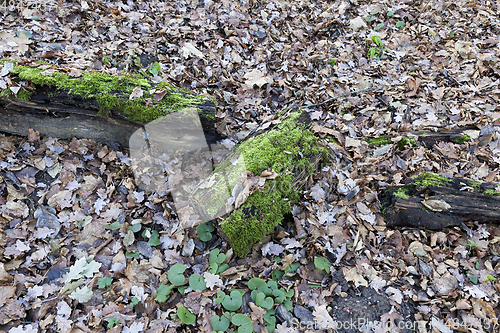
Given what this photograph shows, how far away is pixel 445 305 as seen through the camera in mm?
3021

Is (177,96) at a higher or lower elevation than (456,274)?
higher

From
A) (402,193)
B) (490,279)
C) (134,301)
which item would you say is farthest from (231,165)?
(490,279)

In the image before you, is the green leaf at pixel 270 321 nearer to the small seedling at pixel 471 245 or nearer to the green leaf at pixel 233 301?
the green leaf at pixel 233 301

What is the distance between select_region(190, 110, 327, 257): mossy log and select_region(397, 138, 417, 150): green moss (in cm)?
147

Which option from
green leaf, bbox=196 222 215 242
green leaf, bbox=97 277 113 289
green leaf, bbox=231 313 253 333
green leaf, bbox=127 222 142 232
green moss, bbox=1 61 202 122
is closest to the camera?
green leaf, bbox=231 313 253 333

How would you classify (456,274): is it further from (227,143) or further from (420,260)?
(227,143)

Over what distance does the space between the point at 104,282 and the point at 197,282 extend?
0.98 meters

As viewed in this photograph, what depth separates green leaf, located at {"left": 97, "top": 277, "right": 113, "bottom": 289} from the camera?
305cm

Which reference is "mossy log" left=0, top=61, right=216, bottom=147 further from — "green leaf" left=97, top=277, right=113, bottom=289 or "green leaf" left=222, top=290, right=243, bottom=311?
"green leaf" left=222, top=290, right=243, bottom=311

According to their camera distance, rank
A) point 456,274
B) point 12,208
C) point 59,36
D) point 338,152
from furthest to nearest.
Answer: point 59,36, point 338,152, point 12,208, point 456,274

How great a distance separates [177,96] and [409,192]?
3.17 m

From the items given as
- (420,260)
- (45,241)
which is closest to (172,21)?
(45,241)

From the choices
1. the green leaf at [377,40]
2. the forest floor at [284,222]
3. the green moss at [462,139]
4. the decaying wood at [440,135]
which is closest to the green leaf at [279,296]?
the forest floor at [284,222]

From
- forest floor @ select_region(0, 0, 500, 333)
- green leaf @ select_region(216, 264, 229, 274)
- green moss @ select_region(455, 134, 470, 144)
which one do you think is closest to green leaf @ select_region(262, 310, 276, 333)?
forest floor @ select_region(0, 0, 500, 333)
